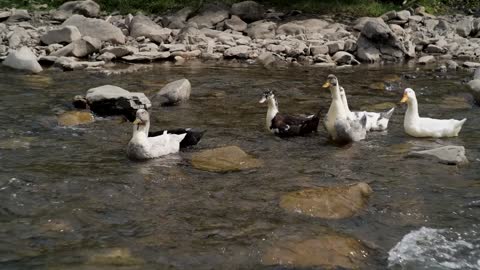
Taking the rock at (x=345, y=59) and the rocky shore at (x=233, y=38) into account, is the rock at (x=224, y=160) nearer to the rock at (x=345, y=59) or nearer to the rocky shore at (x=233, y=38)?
the rocky shore at (x=233, y=38)

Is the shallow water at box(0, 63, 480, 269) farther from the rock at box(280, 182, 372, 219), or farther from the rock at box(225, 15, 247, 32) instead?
the rock at box(225, 15, 247, 32)

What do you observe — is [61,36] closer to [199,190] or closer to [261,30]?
[261,30]

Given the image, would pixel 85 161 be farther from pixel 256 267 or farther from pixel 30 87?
pixel 30 87

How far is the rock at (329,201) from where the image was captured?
721 cm

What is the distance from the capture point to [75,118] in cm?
1160

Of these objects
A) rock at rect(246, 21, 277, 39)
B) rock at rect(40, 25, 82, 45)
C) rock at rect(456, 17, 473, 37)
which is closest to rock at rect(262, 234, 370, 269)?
rock at rect(40, 25, 82, 45)

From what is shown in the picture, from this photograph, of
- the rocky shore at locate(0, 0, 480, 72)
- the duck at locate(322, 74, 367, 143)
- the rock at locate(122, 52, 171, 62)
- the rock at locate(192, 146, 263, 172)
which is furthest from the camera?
the rocky shore at locate(0, 0, 480, 72)

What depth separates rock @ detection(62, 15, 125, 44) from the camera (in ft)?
69.1

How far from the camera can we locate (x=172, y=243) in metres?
6.33

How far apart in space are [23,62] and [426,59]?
40.2 ft

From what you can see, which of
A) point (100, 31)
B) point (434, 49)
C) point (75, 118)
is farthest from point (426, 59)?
point (75, 118)

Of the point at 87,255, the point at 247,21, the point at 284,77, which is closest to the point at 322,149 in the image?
the point at 87,255

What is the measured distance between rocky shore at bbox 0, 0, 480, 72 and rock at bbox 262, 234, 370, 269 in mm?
12182

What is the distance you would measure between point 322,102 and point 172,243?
26.5 feet
